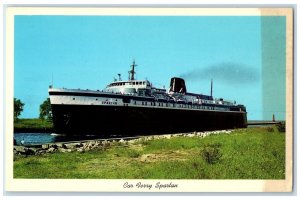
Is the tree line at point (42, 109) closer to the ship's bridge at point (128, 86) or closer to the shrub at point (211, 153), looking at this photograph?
the ship's bridge at point (128, 86)

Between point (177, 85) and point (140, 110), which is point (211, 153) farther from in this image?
point (140, 110)

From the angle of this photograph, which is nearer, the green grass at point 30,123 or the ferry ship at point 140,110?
the green grass at point 30,123

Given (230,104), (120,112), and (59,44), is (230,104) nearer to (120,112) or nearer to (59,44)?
(120,112)

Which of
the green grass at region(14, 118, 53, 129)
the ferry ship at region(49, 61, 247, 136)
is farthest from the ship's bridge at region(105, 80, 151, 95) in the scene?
the green grass at region(14, 118, 53, 129)

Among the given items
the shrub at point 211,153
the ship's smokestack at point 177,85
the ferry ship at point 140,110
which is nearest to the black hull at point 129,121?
the ferry ship at point 140,110

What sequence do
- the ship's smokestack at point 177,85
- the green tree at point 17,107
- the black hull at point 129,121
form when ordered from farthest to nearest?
1. the black hull at point 129,121
2. the ship's smokestack at point 177,85
3. the green tree at point 17,107

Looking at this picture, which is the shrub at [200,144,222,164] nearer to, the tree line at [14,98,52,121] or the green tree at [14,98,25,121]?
the tree line at [14,98,52,121]

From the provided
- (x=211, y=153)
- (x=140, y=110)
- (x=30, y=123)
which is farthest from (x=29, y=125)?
(x=211, y=153)
